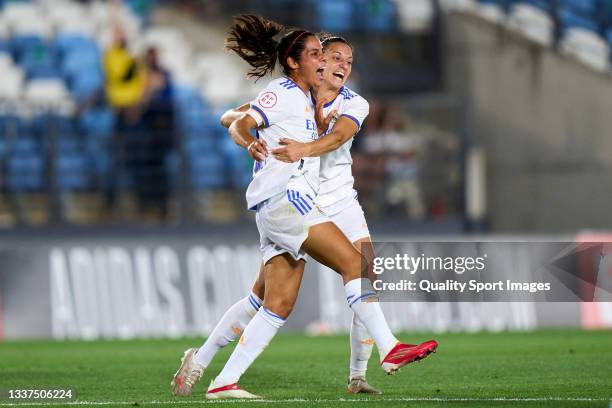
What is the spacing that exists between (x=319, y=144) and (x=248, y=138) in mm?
376

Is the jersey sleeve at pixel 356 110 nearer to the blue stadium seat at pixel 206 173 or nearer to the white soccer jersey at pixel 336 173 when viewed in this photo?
the white soccer jersey at pixel 336 173

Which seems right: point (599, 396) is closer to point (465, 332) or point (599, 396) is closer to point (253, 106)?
point (253, 106)

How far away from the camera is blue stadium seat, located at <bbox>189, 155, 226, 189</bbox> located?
14555 millimetres

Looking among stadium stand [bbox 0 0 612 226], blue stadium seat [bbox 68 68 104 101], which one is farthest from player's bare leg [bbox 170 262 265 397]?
blue stadium seat [bbox 68 68 104 101]

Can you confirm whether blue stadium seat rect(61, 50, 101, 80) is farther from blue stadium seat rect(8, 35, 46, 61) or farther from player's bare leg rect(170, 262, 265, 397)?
player's bare leg rect(170, 262, 265, 397)

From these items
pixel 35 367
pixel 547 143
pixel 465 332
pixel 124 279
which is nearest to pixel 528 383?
pixel 35 367

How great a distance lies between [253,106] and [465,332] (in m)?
7.42

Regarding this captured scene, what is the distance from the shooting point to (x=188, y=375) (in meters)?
6.66

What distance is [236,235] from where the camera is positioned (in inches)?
572

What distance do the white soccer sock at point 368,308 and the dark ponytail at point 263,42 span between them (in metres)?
1.16

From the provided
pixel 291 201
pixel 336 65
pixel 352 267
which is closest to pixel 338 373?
pixel 352 267

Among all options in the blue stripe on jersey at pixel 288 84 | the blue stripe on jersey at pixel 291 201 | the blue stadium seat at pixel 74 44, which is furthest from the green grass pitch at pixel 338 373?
the blue stadium seat at pixel 74 44

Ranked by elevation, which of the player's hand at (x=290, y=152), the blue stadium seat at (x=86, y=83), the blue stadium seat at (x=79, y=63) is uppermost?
the blue stadium seat at (x=79, y=63)

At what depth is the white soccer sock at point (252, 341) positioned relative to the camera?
639cm
